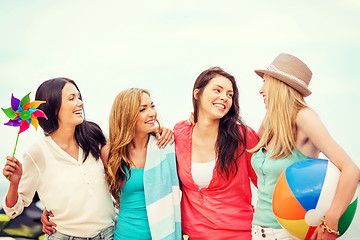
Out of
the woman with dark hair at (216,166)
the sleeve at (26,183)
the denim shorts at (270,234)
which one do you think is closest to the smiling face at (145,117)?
the woman with dark hair at (216,166)

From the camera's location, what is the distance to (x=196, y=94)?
2.88 meters

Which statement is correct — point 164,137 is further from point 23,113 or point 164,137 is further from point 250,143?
point 23,113

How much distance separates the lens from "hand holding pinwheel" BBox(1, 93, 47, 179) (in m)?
2.58

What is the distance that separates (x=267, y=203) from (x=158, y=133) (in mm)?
945

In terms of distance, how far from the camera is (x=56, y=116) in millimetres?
2717

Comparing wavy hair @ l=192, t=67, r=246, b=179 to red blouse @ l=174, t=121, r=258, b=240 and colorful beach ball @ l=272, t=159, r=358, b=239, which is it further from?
colorful beach ball @ l=272, t=159, r=358, b=239

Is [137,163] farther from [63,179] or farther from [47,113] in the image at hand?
[47,113]

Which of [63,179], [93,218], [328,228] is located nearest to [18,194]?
[63,179]

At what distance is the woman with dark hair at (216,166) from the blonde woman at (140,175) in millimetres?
103

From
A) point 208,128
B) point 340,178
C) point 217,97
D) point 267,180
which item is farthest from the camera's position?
point 208,128

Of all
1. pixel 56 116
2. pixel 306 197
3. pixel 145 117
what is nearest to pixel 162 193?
pixel 145 117

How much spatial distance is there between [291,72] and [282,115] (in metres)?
0.29

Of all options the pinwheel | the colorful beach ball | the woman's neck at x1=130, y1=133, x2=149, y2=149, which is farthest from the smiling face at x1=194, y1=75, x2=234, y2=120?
the pinwheel

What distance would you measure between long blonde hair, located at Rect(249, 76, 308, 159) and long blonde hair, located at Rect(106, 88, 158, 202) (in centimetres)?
89
